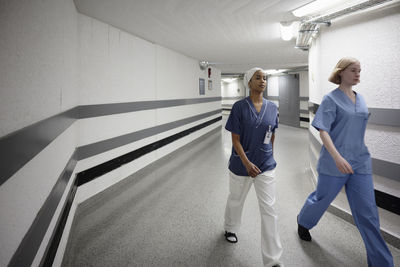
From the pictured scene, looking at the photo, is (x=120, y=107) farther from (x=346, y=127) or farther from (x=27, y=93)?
(x=346, y=127)

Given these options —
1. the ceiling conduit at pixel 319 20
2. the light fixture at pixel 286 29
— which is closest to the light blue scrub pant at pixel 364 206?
the ceiling conduit at pixel 319 20

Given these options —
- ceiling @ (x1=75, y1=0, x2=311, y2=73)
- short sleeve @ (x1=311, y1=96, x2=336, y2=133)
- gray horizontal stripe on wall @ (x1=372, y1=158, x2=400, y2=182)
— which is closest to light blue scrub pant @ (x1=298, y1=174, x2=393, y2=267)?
short sleeve @ (x1=311, y1=96, x2=336, y2=133)

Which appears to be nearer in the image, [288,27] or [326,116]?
[326,116]

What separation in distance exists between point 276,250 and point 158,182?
94.8 inches

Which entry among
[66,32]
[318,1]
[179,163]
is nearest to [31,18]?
[66,32]

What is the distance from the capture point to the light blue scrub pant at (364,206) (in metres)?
1.61

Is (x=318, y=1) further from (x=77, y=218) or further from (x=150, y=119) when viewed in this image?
(x=77, y=218)

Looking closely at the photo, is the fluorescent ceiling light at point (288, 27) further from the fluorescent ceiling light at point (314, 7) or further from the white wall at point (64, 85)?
the white wall at point (64, 85)

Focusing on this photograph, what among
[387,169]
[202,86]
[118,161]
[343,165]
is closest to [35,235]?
[343,165]

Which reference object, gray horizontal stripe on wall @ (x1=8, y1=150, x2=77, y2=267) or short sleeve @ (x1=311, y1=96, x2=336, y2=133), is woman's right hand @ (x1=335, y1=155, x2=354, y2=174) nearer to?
short sleeve @ (x1=311, y1=96, x2=336, y2=133)

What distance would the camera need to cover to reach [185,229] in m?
2.39

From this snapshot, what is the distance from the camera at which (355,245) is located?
2.11 m

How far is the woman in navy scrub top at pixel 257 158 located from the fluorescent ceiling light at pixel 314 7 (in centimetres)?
149

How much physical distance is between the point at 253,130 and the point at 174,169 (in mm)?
2826
